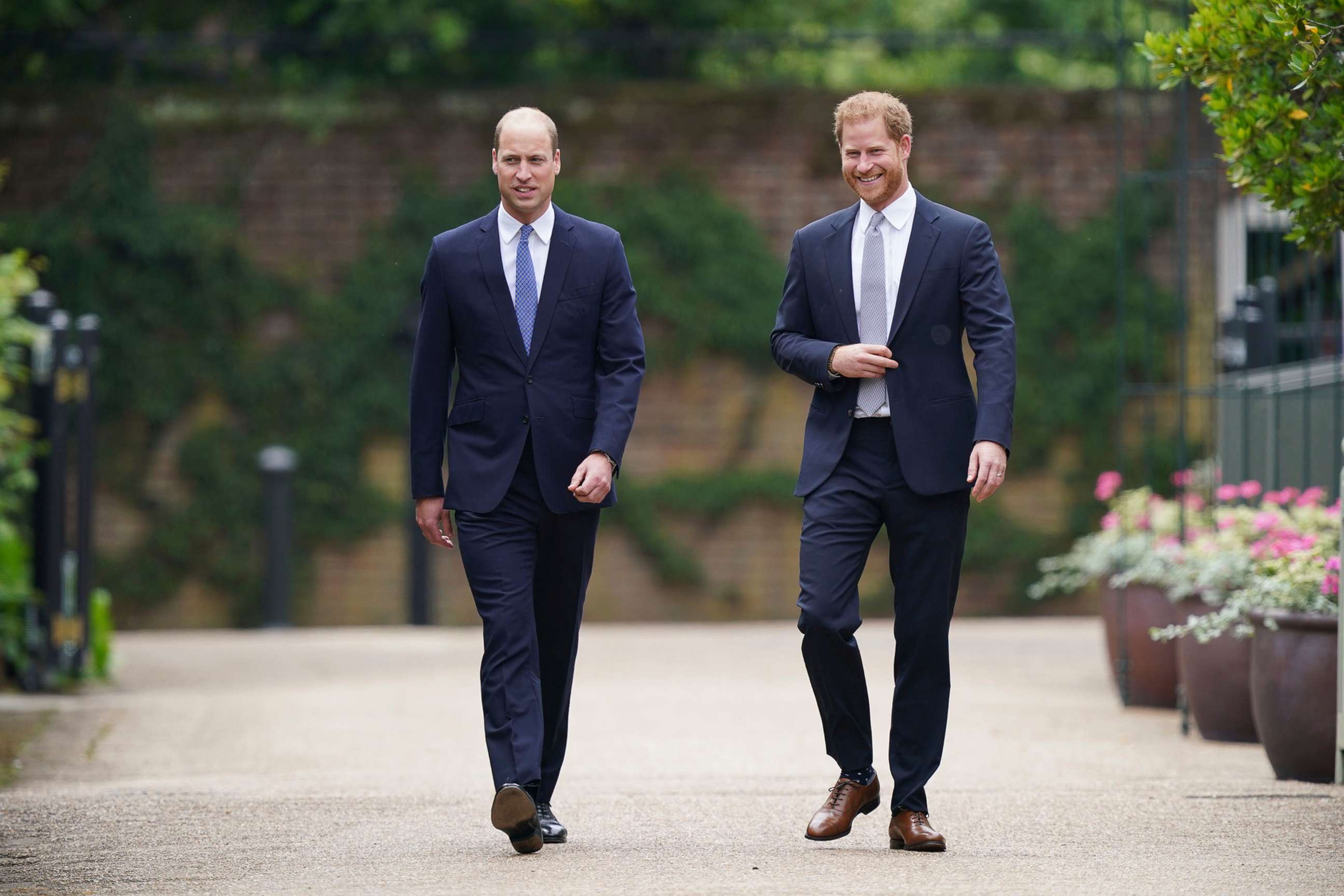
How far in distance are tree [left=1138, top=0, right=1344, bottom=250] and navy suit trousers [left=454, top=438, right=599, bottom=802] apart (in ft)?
6.95

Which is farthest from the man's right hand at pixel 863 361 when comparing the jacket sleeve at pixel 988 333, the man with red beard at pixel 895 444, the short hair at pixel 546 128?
the short hair at pixel 546 128

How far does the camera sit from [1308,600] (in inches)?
236

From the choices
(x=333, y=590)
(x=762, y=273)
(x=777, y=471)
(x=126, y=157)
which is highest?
(x=126, y=157)

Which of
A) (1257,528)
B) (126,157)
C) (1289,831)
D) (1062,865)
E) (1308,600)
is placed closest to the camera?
(1062,865)

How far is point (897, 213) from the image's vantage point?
4.55m

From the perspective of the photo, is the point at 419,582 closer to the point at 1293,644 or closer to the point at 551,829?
the point at 1293,644

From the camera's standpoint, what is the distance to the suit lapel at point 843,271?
4551mm

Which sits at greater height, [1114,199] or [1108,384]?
[1114,199]

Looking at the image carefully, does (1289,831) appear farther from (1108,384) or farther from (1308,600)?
(1108,384)

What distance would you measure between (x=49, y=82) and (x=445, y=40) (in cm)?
306

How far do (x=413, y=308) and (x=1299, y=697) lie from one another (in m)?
9.00

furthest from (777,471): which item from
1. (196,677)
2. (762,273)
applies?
(196,677)

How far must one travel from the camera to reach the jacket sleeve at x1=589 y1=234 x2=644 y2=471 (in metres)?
4.57

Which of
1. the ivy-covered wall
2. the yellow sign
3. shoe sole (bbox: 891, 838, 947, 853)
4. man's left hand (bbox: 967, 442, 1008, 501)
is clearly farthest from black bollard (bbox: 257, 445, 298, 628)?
man's left hand (bbox: 967, 442, 1008, 501)
